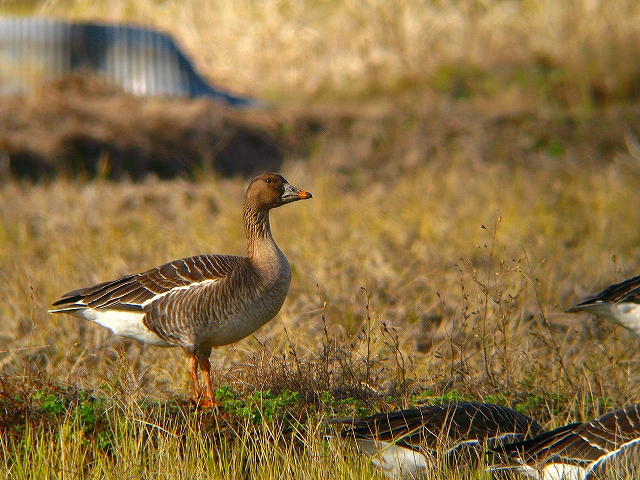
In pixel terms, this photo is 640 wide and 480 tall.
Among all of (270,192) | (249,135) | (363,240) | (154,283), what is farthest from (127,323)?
(249,135)

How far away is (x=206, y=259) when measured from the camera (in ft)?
17.6

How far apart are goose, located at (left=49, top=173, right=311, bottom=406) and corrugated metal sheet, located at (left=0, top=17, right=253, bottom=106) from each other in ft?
29.2

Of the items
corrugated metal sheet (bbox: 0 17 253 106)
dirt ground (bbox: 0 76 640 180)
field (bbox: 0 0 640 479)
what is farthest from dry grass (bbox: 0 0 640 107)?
Result: corrugated metal sheet (bbox: 0 17 253 106)

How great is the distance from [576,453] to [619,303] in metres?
1.69

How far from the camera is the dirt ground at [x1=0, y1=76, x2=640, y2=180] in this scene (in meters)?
11.5

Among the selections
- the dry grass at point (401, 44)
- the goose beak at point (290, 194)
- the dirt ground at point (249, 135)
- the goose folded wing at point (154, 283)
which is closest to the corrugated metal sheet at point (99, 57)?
the dirt ground at point (249, 135)

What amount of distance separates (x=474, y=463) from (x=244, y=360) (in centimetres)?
197

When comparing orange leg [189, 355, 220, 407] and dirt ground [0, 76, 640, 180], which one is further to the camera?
dirt ground [0, 76, 640, 180]

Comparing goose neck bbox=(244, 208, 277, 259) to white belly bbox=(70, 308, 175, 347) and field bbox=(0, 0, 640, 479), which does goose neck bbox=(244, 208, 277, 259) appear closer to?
field bbox=(0, 0, 640, 479)

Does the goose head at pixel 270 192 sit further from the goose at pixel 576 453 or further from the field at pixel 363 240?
the goose at pixel 576 453

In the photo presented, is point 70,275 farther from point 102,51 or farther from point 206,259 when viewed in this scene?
point 102,51

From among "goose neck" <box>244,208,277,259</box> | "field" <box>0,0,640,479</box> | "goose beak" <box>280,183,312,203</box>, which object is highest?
"goose beak" <box>280,183,312,203</box>

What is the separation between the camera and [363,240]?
839 centimetres

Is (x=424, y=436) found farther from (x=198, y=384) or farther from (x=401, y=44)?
(x=401, y=44)
